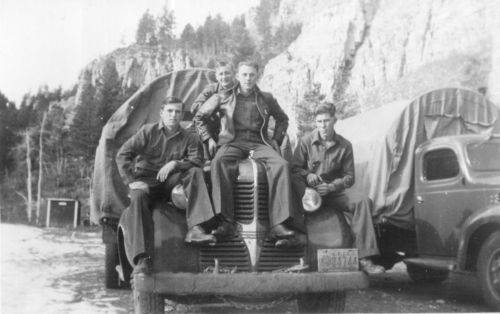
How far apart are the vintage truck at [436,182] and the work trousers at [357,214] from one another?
70.7 inches

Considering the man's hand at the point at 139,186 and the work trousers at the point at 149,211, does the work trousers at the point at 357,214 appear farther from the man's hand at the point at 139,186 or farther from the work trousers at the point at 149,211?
the man's hand at the point at 139,186

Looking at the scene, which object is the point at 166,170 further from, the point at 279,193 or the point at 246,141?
the point at 279,193

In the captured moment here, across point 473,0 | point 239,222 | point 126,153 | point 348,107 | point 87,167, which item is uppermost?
point 473,0

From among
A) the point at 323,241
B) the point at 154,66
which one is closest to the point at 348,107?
the point at 323,241

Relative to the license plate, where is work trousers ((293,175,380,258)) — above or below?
above

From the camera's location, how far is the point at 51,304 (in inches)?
241

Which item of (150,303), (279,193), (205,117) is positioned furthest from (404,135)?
(150,303)

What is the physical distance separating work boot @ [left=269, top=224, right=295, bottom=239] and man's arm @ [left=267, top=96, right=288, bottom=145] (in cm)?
134

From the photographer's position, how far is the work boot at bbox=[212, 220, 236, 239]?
15.5 feet

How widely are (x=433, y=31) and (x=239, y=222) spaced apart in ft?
217

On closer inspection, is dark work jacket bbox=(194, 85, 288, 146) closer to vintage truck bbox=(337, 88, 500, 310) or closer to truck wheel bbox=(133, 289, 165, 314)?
truck wheel bbox=(133, 289, 165, 314)

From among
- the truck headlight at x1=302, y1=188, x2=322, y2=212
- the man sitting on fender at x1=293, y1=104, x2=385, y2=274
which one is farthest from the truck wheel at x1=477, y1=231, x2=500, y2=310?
the truck headlight at x1=302, y1=188, x2=322, y2=212

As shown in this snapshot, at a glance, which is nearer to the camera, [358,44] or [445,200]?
[445,200]

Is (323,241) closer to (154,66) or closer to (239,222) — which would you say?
(239,222)
